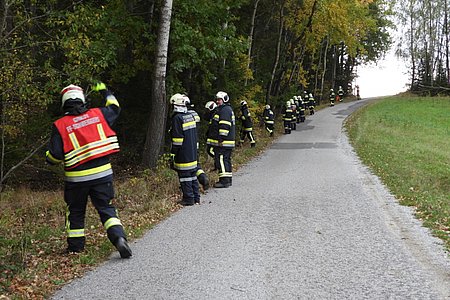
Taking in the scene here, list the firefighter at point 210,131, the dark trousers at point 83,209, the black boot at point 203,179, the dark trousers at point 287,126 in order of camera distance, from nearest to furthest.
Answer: the dark trousers at point 83,209 → the black boot at point 203,179 → the firefighter at point 210,131 → the dark trousers at point 287,126

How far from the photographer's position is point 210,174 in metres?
12.3

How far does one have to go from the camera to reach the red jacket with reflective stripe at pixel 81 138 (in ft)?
18.7

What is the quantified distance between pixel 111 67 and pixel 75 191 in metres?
8.40

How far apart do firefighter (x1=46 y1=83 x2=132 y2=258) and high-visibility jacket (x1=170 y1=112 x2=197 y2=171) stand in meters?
3.06

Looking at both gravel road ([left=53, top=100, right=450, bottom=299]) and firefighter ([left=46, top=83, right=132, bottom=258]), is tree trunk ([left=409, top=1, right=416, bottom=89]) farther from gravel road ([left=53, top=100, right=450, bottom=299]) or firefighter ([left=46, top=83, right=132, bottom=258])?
firefighter ([left=46, top=83, right=132, bottom=258])

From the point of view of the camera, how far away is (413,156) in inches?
616

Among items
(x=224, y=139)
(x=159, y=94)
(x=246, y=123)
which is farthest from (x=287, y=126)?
(x=224, y=139)

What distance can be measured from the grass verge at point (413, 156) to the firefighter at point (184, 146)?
3.90 m

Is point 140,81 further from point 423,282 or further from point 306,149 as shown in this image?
point 423,282

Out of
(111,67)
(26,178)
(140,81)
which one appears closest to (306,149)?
(140,81)

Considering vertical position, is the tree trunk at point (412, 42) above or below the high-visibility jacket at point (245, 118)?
above

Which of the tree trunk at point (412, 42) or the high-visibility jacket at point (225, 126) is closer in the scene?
the high-visibility jacket at point (225, 126)

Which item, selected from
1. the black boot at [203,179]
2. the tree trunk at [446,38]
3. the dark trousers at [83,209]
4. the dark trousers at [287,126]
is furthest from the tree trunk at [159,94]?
the tree trunk at [446,38]

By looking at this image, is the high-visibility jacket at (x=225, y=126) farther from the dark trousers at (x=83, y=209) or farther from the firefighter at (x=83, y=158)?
the dark trousers at (x=83, y=209)
